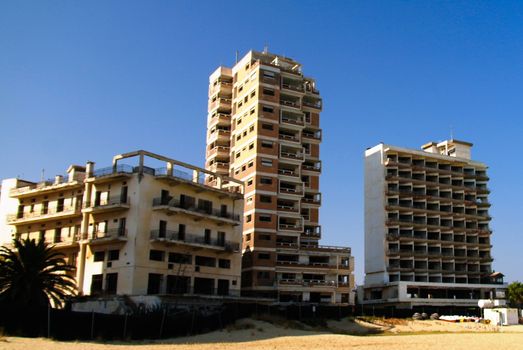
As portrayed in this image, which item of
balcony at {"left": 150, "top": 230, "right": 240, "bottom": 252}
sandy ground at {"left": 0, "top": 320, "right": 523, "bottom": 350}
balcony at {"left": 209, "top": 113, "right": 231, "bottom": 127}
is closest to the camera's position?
sandy ground at {"left": 0, "top": 320, "right": 523, "bottom": 350}

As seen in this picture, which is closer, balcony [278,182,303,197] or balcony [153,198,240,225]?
balcony [153,198,240,225]

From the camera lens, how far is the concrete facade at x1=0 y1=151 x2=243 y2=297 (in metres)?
57.8

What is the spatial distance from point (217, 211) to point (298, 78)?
30907 mm

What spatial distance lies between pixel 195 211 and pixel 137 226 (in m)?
7.75

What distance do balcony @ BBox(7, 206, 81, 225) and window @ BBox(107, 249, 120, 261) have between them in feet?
22.1

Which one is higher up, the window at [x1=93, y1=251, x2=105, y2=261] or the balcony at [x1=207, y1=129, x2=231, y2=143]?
the balcony at [x1=207, y1=129, x2=231, y2=143]

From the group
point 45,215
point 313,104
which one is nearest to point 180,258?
point 45,215

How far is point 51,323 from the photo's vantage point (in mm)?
38469

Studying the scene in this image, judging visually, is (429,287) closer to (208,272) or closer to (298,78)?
(298,78)

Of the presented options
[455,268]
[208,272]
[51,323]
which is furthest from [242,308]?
[455,268]

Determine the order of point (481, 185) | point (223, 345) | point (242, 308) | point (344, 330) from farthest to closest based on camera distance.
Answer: point (481, 185) < point (344, 330) < point (242, 308) < point (223, 345)

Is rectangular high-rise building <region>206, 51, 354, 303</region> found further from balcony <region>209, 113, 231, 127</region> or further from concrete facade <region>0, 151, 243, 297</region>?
concrete facade <region>0, 151, 243, 297</region>

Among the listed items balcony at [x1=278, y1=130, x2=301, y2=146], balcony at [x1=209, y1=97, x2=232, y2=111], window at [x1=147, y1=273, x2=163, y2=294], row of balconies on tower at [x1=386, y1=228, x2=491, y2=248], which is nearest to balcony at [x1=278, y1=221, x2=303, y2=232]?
balcony at [x1=278, y1=130, x2=301, y2=146]

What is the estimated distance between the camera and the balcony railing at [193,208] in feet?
195
